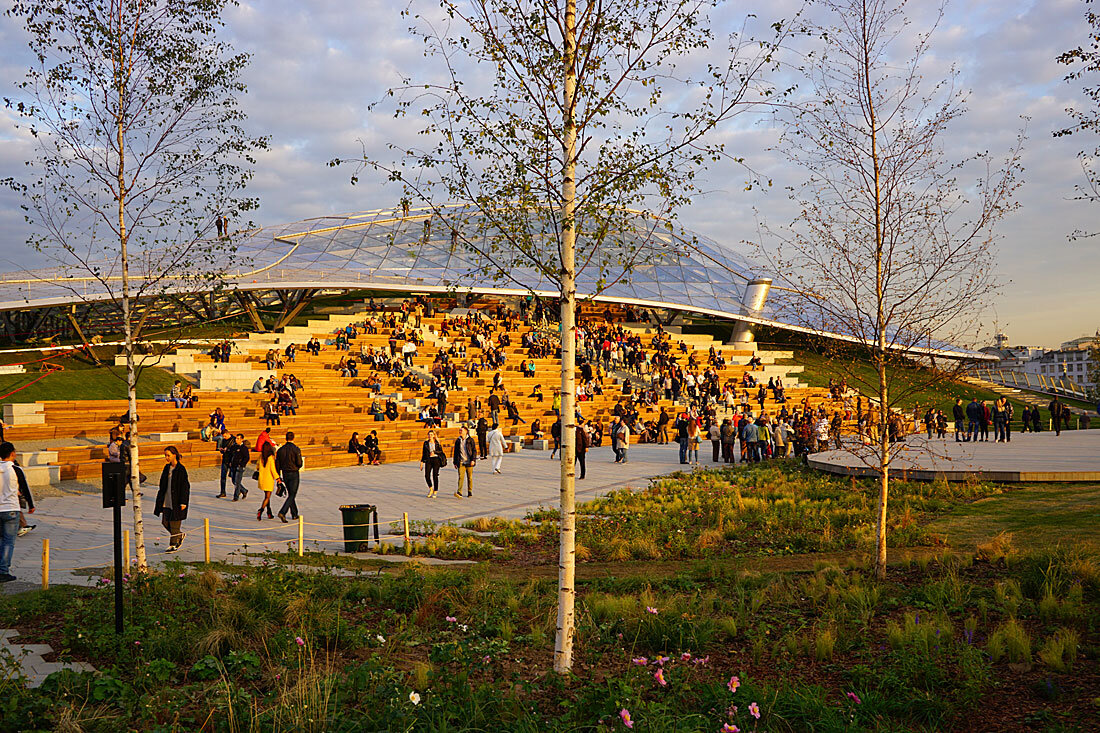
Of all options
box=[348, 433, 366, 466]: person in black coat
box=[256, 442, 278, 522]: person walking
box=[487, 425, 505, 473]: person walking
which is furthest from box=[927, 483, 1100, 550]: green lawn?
box=[348, 433, 366, 466]: person in black coat

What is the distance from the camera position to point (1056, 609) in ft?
21.5

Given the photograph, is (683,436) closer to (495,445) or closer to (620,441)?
(620,441)

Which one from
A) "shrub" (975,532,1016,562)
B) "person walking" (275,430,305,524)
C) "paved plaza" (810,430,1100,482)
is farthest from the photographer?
"paved plaza" (810,430,1100,482)

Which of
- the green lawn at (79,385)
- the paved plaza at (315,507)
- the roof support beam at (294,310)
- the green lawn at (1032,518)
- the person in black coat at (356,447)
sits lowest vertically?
the paved plaza at (315,507)

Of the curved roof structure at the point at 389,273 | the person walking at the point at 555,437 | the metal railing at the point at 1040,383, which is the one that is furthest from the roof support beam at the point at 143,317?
the metal railing at the point at 1040,383

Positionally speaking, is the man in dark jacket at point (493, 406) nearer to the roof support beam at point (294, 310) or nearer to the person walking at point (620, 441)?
the person walking at point (620, 441)

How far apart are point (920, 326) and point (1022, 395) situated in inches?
1953

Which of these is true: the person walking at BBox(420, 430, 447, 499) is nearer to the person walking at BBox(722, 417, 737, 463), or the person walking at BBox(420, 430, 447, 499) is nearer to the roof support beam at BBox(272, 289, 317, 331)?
the person walking at BBox(722, 417, 737, 463)

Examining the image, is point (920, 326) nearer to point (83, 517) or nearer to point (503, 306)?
point (83, 517)

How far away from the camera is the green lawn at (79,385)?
91.7 feet

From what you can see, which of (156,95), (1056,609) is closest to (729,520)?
(1056,609)

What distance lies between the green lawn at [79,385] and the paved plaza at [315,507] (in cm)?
1126

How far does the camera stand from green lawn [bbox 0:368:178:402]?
27.9 metres

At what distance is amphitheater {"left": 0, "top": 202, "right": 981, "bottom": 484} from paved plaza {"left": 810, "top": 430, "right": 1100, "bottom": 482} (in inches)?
91.2
